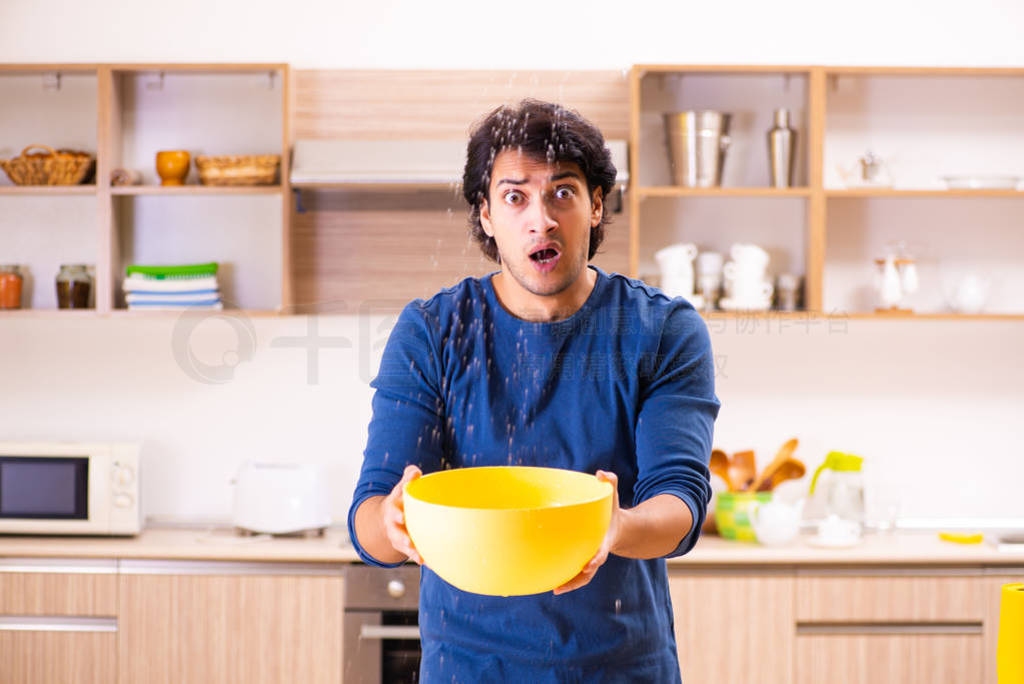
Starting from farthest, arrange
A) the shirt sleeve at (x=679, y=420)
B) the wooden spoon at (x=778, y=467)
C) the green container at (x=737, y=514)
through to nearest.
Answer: the wooden spoon at (x=778, y=467)
the green container at (x=737, y=514)
the shirt sleeve at (x=679, y=420)

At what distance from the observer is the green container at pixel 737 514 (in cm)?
296

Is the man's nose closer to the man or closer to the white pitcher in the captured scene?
the man

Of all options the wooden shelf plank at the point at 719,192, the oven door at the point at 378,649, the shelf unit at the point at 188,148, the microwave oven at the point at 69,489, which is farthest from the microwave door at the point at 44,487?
the wooden shelf plank at the point at 719,192

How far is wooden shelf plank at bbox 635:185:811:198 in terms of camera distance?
2.98 metres

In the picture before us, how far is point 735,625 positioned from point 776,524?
0.32 m

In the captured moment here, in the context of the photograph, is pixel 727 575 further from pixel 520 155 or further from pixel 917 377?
pixel 520 155

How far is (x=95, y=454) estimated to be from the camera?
3008 mm

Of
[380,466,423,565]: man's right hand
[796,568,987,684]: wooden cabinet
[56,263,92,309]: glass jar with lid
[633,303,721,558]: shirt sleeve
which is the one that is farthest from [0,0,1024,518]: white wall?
[380,466,423,565]: man's right hand

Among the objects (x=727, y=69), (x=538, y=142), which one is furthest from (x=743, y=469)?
(x=538, y=142)

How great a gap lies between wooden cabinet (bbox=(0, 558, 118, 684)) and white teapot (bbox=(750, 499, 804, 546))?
1.87 m

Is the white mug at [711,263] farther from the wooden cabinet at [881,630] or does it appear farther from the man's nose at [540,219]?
the man's nose at [540,219]

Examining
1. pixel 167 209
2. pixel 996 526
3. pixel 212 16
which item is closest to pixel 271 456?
pixel 167 209

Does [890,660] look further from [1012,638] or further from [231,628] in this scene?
[1012,638]

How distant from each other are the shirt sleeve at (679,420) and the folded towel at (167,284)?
2089 mm
